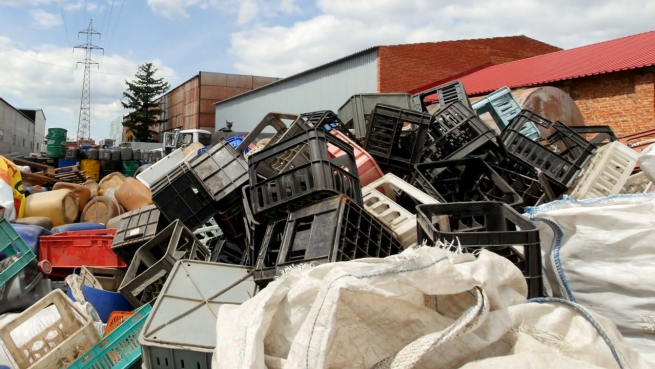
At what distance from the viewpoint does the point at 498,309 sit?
1.65 metres

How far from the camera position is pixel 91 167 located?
1352 centimetres

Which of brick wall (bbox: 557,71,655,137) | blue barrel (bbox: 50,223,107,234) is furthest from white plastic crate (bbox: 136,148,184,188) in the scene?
brick wall (bbox: 557,71,655,137)

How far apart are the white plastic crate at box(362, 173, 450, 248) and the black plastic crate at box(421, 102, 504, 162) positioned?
2.51ft

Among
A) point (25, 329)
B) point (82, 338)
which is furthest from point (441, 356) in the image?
point (25, 329)

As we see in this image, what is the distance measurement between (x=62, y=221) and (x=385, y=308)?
18.3ft

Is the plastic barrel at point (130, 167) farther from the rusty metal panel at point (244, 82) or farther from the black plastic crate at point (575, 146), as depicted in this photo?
the rusty metal panel at point (244, 82)

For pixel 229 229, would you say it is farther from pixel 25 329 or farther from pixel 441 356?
pixel 441 356

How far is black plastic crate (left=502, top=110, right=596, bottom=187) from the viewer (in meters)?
3.90

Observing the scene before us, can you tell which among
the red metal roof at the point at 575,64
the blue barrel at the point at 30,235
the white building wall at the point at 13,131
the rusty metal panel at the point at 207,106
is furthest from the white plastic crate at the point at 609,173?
the white building wall at the point at 13,131

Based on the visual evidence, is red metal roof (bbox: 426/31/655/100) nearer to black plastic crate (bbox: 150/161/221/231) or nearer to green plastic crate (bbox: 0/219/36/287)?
black plastic crate (bbox: 150/161/221/231)

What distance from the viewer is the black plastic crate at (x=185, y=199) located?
3.82m

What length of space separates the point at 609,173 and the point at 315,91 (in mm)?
17436

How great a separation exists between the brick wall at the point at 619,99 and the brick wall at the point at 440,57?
6356mm

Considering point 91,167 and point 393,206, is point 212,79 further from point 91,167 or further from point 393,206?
point 393,206
